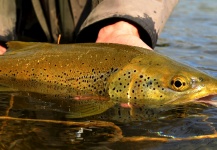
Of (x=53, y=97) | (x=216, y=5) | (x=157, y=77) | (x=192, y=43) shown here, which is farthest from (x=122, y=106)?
(x=216, y=5)

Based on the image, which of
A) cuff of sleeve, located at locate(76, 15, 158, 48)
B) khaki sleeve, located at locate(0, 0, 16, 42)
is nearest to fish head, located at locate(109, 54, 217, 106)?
cuff of sleeve, located at locate(76, 15, 158, 48)

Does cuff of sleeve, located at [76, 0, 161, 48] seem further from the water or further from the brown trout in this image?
the water

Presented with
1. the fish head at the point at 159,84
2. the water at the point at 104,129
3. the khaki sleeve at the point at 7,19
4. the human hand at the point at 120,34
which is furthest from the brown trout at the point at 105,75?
the khaki sleeve at the point at 7,19

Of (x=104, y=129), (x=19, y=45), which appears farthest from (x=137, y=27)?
(x=104, y=129)

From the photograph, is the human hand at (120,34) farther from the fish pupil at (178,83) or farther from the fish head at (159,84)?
the fish pupil at (178,83)

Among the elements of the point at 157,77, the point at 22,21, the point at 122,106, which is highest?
the point at 22,21

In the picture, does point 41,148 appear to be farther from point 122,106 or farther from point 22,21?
point 22,21
